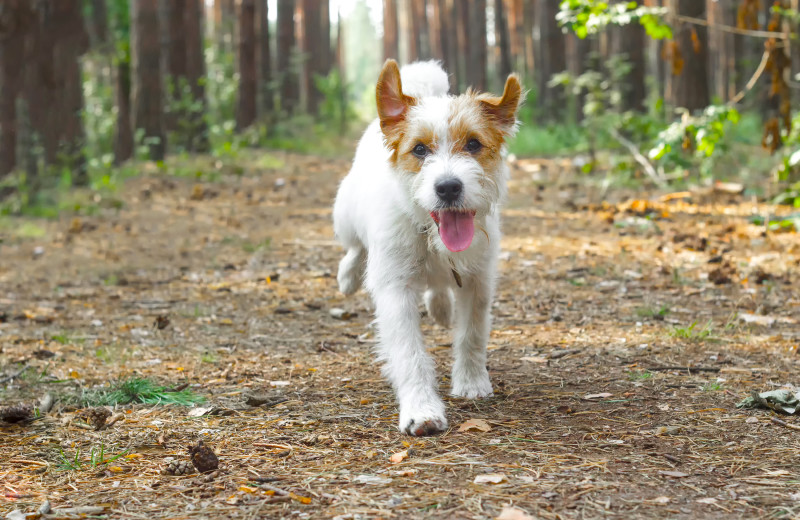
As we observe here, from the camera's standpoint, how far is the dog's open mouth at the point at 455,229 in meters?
3.94

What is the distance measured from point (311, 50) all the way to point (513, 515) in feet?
98.7

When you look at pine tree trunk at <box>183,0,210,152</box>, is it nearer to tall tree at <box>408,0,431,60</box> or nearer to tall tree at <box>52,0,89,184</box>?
tall tree at <box>52,0,89,184</box>

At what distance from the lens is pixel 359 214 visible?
4.95 m

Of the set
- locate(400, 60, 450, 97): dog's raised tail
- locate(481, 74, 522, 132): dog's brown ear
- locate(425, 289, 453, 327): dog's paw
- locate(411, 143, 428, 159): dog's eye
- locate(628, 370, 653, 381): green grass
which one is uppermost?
locate(400, 60, 450, 97): dog's raised tail

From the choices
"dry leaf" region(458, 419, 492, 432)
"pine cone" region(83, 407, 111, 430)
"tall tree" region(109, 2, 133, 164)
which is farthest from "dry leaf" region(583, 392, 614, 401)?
"tall tree" region(109, 2, 133, 164)

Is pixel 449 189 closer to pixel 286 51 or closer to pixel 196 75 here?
pixel 196 75

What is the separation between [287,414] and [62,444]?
105 centimetres

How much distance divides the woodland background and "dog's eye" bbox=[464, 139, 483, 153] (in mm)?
1875

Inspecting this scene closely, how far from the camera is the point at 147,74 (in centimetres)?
1495

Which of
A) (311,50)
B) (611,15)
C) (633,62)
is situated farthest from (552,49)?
(611,15)

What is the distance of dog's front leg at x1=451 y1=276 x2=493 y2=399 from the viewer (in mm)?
4379

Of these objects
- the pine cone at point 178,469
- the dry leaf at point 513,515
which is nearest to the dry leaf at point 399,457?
the dry leaf at point 513,515

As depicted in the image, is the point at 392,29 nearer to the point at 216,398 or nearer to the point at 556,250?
the point at 556,250

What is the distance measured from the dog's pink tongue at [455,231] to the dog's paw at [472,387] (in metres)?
0.85
